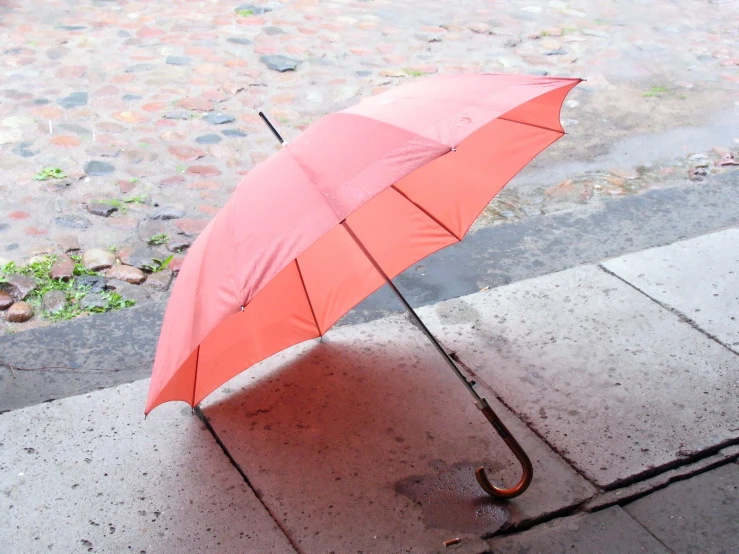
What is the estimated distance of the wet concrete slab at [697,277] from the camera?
3.11 m

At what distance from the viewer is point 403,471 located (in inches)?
96.6

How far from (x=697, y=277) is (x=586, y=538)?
1.60m

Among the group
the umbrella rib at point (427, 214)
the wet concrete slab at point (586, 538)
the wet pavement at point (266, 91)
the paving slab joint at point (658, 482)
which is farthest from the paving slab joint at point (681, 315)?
the umbrella rib at point (427, 214)

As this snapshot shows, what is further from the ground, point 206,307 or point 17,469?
point 206,307

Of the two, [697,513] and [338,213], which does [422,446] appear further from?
[338,213]

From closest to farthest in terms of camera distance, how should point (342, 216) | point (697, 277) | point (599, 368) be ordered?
point (342, 216) → point (599, 368) → point (697, 277)

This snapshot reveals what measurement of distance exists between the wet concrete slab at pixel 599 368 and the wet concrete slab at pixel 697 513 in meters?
0.08

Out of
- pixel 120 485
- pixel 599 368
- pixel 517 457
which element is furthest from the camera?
pixel 599 368

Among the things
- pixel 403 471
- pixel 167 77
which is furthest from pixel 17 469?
pixel 167 77

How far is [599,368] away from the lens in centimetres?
286

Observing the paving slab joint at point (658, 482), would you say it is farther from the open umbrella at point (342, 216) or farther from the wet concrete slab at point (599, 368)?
the open umbrella at point (342, 216)

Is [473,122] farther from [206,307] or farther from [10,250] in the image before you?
[10,250]

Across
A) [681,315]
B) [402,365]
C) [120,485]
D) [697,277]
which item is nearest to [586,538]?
[402,365]

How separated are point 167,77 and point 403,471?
446 centimetres
